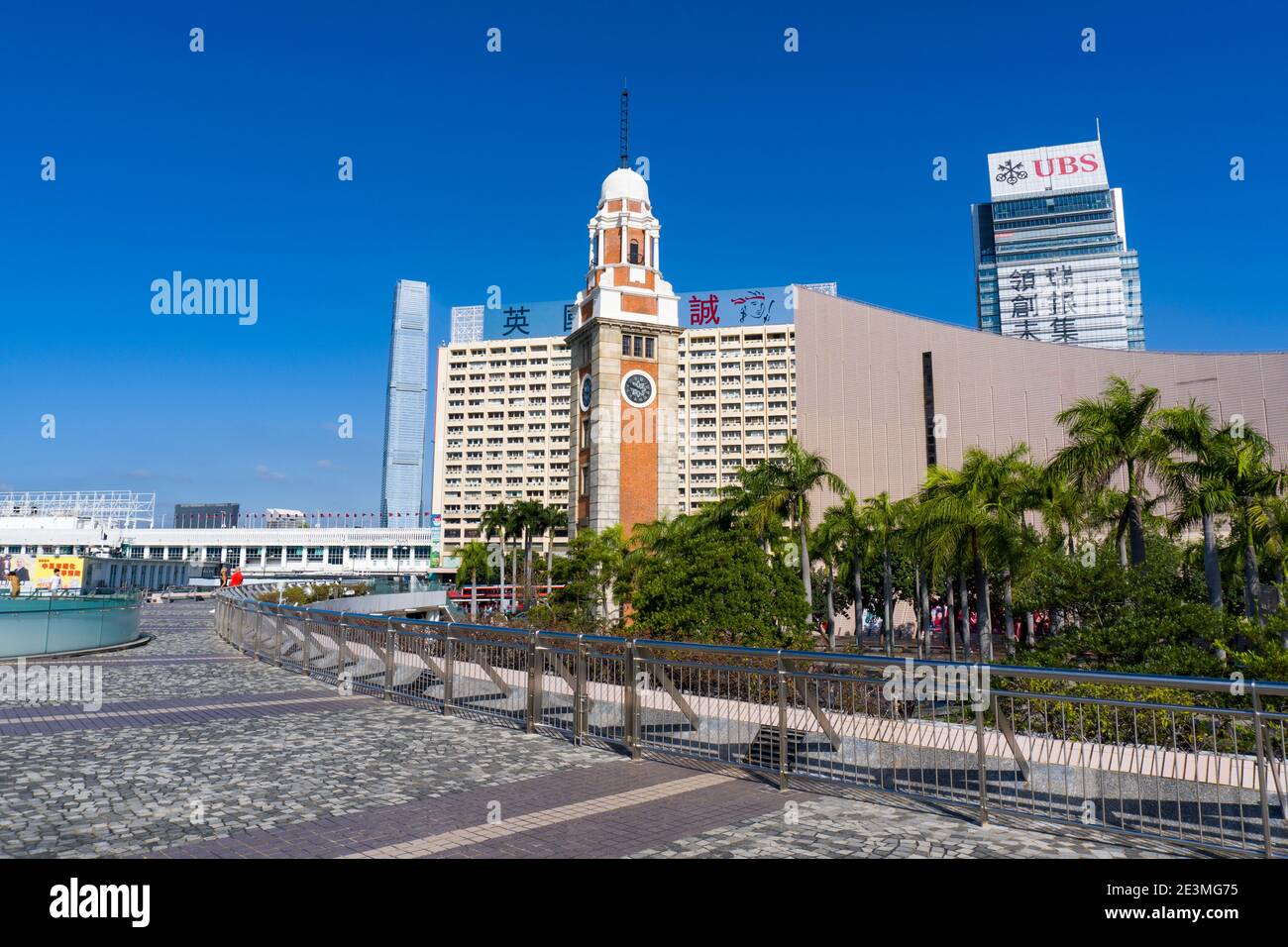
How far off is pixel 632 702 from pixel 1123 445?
19.5 metres

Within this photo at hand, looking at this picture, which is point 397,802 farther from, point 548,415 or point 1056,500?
point 548,415

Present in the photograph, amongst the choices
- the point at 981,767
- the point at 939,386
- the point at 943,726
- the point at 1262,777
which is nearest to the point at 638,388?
the point at 939,386

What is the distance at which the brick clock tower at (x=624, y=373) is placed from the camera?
4728 cm

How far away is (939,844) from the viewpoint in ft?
19.2

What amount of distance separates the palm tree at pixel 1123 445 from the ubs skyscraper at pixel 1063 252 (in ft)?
446

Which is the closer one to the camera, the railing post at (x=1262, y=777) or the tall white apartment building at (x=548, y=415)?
the railing post at (x=1262, y=777)

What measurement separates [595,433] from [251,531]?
96412 millimetres

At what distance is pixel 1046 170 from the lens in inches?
6117

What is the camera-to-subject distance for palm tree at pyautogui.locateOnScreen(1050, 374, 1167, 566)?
22.8 m

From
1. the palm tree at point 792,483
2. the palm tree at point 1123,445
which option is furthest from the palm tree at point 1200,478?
the palm tree at point 792,483

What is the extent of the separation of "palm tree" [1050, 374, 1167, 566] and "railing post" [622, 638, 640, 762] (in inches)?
723

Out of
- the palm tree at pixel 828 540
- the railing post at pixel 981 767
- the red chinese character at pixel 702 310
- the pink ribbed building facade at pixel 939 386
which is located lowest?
the railing post at pixel 981 767

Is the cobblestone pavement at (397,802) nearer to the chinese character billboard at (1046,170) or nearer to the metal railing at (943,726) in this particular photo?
the metal railing at (943,726)

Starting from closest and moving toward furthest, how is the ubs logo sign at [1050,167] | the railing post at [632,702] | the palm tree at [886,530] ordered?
the railing post at [632,702]
the palm tree at [886,530]
the ubs logo sign at [1050,167]
